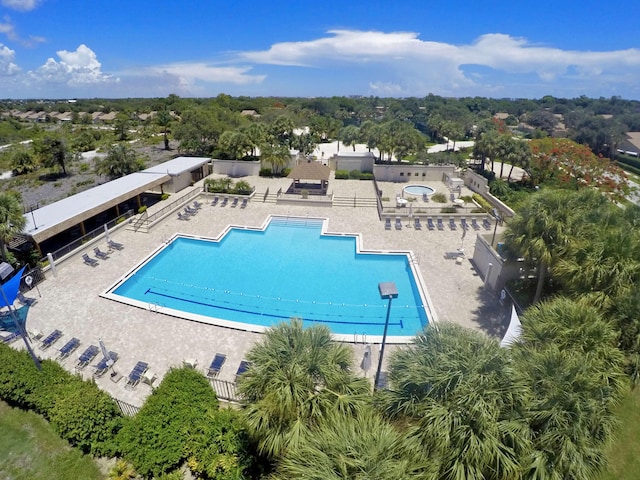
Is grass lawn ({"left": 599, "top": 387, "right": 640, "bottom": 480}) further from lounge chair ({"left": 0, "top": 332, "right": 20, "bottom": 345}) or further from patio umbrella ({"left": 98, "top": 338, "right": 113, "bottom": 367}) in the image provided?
lounge chair ({"left": 0, "top": 332, "right": 20, "bottom": 345})

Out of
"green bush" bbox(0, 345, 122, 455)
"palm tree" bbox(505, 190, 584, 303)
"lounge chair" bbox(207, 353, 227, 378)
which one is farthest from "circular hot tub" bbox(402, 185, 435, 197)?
"green bush" bbox(0, 345, 122, 455)

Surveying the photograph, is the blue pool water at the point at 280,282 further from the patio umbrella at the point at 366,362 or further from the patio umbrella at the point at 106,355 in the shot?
the patio umbrella at the point at 106,355

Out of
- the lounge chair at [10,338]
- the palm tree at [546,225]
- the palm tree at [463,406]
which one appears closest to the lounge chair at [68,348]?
the lounge chair at [10,338]

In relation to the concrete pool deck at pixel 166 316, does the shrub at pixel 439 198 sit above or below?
above

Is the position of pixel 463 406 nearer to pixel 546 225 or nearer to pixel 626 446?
pixel 626 446

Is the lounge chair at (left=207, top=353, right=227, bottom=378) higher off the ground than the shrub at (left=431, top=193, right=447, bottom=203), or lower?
lower
